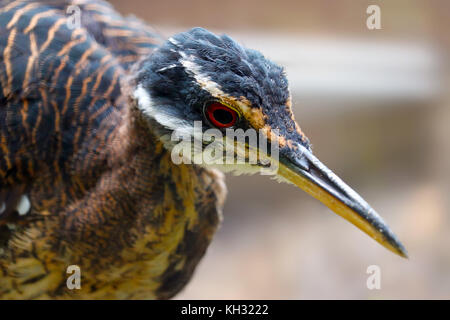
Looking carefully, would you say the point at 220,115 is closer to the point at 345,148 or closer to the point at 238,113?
the point at 238,113

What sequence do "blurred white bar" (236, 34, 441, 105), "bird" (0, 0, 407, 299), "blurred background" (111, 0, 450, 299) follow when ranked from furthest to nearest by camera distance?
"blurred white bar" (236, 34, 441, 105) → "blurred background" (111, 0, 450, 299) → "bird" (0, 0, 407, 299)

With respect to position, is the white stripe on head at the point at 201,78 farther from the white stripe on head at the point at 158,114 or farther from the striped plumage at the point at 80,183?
the striped plumage at the point at 80,183

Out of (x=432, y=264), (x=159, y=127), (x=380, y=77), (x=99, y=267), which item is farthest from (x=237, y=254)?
(x=159, y=127)

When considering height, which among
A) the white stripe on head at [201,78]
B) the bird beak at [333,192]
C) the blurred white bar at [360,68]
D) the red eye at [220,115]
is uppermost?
the blurred white bar at [360,68]

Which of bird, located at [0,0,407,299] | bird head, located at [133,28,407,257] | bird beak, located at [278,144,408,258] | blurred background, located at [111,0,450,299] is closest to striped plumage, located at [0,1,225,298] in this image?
bird, located at [0,0,407,299]

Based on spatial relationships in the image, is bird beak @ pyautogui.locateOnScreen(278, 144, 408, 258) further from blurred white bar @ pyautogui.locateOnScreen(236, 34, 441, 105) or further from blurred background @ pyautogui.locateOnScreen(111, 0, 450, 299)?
blurred white bar @ pyautogui.locateOnScreen(236, 34, 441, 105)

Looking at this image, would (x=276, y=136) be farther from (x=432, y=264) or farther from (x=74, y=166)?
(x=432, y=264)

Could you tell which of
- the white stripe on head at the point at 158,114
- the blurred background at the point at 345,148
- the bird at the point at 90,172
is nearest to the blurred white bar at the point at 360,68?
the blurred background at the point at 345,148
